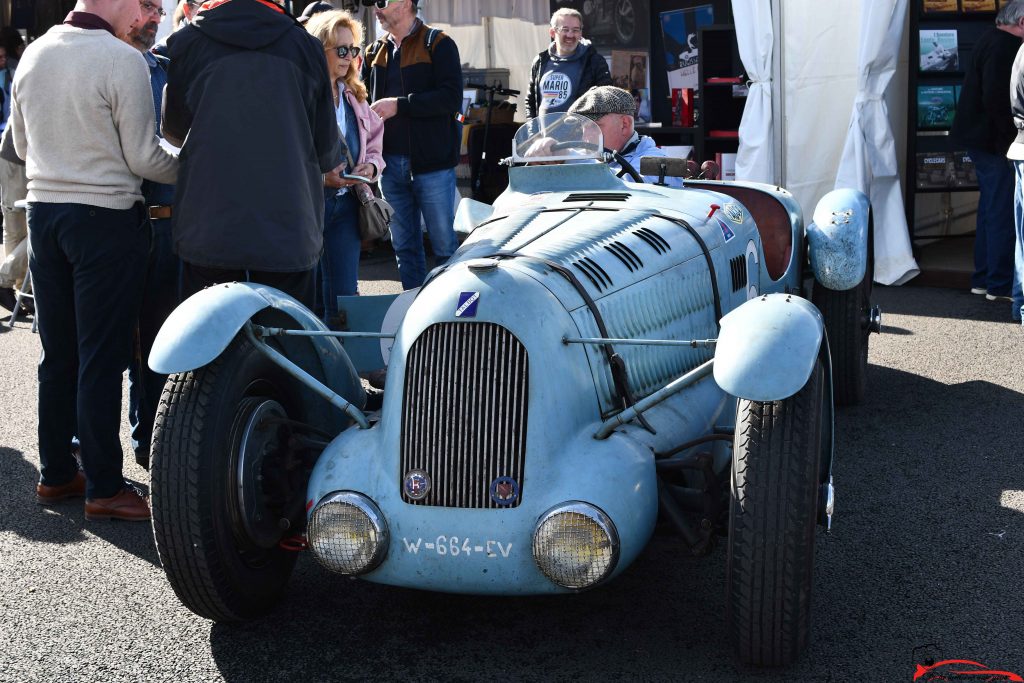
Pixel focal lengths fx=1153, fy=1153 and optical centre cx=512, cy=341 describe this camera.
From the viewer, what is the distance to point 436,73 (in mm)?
6617

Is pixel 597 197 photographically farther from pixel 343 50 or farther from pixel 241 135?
pixel 343 50

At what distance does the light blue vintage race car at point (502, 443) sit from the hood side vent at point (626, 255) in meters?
0.01

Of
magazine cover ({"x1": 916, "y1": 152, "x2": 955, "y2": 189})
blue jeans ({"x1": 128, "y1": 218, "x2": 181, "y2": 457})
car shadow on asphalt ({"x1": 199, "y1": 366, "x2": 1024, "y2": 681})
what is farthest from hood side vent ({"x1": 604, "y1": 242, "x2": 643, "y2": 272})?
magazine cover ({"x1": 916, "y1": 152, "x2": 955, "y2": 189})

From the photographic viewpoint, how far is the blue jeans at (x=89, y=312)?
3.98 meters

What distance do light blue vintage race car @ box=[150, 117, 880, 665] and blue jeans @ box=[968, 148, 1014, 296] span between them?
4559 mm

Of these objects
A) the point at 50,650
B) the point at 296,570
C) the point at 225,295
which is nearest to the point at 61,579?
the point at 50,650

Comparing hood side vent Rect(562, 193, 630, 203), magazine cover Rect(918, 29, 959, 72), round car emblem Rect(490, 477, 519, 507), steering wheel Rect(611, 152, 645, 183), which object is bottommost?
round car emblem Rect(490, 477, 519, 507)

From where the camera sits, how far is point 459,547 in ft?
9.64

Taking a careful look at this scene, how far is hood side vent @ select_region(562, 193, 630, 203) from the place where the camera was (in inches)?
169

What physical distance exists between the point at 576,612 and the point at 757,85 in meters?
5.90

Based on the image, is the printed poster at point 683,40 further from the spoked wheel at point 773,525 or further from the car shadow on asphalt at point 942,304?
the spoked wheel at point 773,525

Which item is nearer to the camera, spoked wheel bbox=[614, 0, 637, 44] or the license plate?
the license plate

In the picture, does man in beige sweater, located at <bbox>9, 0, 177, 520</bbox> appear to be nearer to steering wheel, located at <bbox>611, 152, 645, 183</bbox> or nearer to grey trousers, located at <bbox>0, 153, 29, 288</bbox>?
steering wheel, located at <bbox>611, 152, 645, 183</bbox>

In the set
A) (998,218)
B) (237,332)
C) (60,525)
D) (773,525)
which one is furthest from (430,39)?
(773,525)
